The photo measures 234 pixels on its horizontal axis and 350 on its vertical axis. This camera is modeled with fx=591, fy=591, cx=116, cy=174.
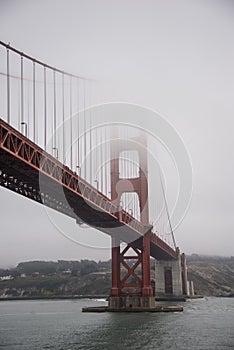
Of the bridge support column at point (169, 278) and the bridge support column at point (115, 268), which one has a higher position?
the bridge support column at point (169, 278)

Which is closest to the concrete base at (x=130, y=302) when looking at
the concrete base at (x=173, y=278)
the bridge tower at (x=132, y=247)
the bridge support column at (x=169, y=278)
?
the bridge tower at (x=132, y=247)

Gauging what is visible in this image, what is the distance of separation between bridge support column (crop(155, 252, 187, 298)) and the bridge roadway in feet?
117

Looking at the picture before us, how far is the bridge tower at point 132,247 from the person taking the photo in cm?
4528

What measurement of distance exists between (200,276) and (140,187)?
8157 centimetres

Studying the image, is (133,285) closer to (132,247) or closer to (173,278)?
(132,247)

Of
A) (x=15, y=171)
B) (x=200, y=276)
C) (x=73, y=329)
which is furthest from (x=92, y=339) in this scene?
(x=200, y=276)

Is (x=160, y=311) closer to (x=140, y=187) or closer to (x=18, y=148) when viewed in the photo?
(x=140, y=187)

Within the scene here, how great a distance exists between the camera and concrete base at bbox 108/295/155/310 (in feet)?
147

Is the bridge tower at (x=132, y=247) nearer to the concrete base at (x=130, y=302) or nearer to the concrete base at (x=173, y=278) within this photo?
the concrete base at (x=130, y=302)

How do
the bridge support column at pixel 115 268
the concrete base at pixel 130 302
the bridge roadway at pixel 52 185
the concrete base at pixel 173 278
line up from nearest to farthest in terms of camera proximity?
the bridge roadway at pixel 52 185
the concrete base at pixel 130 302
the bridge support column at pixel 115 268
the concrete base at pixel 173 278

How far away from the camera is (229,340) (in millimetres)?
27109

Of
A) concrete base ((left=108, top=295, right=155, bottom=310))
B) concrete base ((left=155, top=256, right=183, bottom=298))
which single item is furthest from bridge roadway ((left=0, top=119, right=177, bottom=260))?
concrete base ((left=155, top=256, right=183, bottom=298))

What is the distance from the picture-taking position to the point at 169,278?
79.6 m

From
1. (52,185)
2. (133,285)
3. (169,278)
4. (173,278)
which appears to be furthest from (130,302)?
(169,278)
